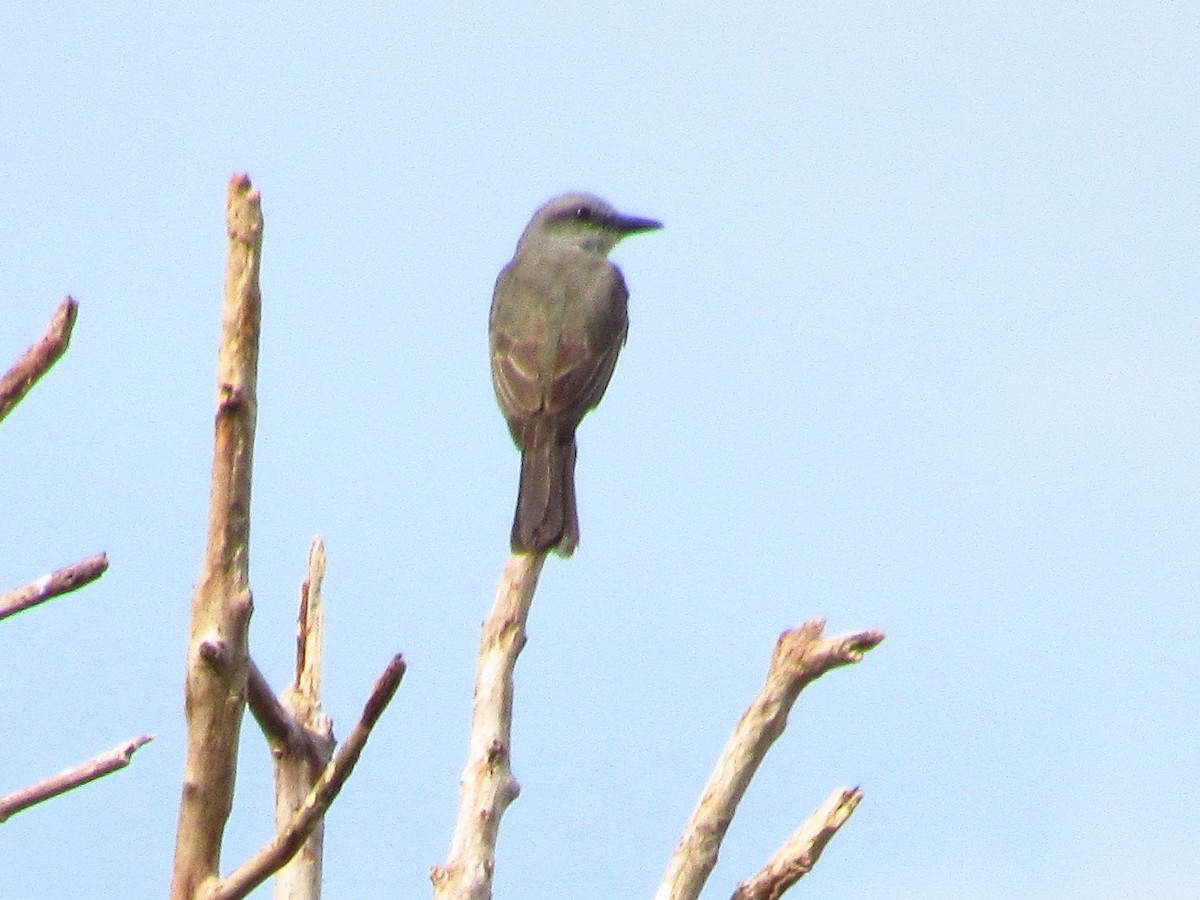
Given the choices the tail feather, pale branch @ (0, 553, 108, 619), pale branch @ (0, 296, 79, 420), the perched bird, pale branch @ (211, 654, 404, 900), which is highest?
pale branch @ (0, 296, 79, 420)

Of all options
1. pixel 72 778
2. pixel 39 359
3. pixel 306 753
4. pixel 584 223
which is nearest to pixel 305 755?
pixel 306 753

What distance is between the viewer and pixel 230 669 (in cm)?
352

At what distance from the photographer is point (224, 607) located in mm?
3523

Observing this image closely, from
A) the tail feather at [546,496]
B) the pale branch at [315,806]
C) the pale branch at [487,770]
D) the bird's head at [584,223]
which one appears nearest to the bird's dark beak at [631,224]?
the bird's head at [584,223]

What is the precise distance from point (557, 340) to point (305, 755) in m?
4.67

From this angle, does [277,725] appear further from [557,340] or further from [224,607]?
[557,340]

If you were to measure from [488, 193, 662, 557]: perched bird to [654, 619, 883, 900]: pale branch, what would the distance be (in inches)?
98.2

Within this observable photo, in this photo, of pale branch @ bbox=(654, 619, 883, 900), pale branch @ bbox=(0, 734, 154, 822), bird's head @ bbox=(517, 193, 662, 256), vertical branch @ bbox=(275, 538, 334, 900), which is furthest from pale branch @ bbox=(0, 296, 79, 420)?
bird's head @ bbox=(517, 193, 662, 256)

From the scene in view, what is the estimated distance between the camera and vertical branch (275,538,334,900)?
4688mm

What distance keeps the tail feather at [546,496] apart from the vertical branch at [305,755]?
4.05 ft

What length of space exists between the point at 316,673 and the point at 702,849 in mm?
1345

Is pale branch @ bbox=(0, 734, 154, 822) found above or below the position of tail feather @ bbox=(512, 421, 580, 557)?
above

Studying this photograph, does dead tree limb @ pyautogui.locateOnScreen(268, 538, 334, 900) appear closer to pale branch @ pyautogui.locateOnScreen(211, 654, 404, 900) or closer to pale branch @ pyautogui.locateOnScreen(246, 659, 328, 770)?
pale branch @ pyautogui.locateOnScreen(246, 659, 328, 770)

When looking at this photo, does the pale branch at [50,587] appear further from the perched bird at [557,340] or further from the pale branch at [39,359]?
the perched bird at [557,340]
